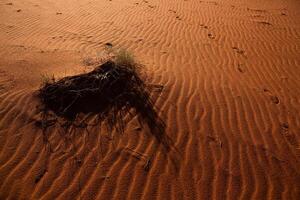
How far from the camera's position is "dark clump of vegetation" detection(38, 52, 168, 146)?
3.68 metres

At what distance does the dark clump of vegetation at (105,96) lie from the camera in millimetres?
3678

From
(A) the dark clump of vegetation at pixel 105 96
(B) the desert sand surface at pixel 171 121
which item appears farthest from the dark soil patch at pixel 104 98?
(B) the desert sand surface at pixel 171 121

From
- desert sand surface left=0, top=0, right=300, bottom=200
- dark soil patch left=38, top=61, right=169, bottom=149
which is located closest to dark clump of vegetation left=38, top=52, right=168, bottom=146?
dark soil patch left=38, top=61, right=169, bottom=149

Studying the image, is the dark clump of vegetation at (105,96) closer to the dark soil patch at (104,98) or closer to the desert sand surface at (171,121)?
the dark soil patch at (104,98)

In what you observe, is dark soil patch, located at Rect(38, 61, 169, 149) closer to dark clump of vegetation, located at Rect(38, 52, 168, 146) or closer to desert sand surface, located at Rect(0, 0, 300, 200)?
dark clump of vegetation, located at Rect(38, 52, 168, 146)

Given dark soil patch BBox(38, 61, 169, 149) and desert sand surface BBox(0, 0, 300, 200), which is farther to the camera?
dark soil patch BBox(38, 61, 169, 149)

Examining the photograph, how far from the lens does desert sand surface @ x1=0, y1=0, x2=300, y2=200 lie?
3.00 metres

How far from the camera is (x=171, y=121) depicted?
3.73 metres

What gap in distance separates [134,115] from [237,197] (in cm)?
180

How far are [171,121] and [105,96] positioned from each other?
1.15 meters

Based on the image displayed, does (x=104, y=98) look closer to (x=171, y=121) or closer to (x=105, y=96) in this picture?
(x=105, y=96)

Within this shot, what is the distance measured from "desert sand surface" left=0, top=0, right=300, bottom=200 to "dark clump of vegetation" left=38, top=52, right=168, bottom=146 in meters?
0.21

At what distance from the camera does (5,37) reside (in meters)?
6.48

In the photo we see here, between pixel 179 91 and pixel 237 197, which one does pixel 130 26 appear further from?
pixel 237 197
